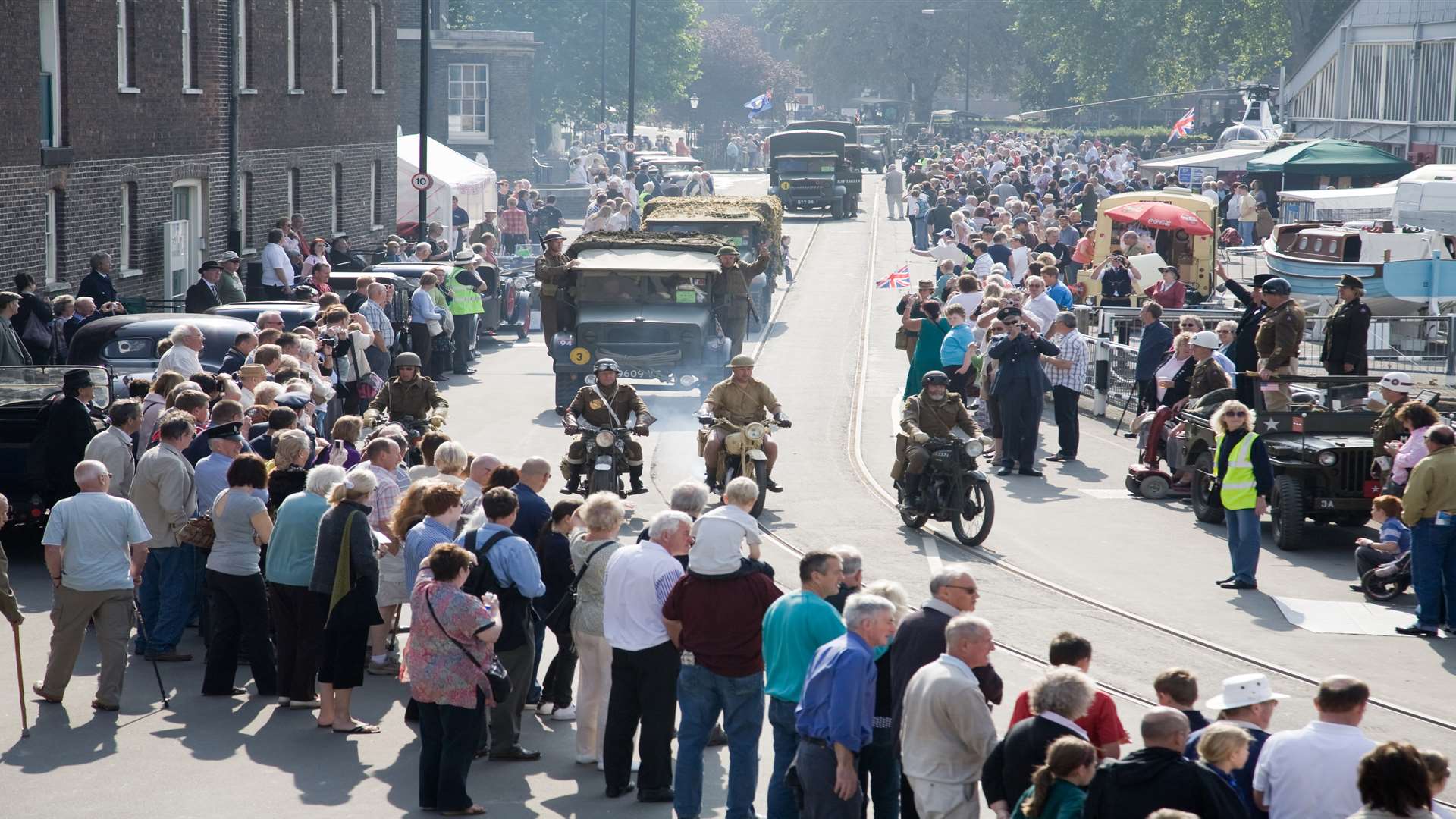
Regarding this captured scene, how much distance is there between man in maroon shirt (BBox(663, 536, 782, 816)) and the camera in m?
8.27

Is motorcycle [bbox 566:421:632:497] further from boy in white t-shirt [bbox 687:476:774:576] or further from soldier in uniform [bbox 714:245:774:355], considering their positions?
boy in white t-shirt [bbox 687:476:774:576]

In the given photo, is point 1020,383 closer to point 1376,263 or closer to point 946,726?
point 946,726

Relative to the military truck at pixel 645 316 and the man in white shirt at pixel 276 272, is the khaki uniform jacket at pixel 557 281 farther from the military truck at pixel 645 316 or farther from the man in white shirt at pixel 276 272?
the man in white shirt at pixel 276 272

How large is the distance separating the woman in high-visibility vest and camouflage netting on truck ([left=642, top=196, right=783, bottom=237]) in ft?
59.7

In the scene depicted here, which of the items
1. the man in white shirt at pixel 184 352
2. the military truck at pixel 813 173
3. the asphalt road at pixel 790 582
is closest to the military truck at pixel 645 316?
the asphalt road at pixel 790 582

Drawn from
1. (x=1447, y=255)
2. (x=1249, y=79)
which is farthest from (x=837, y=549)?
(x=1249, y=79)

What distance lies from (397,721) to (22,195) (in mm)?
15284

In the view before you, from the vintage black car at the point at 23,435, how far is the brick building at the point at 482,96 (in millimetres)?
45698

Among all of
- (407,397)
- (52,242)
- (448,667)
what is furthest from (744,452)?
(52,242)

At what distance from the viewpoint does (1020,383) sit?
17.9 meters

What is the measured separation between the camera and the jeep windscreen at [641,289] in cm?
2184

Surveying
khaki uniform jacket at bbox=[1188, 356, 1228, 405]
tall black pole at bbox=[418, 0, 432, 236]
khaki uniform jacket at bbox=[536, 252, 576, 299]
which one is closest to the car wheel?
khaki uniform jacket at bbox=[1188, 356, 1228, 405]

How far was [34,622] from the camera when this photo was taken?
1203 cm

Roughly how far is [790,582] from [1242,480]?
Answer: 368 centimetres
